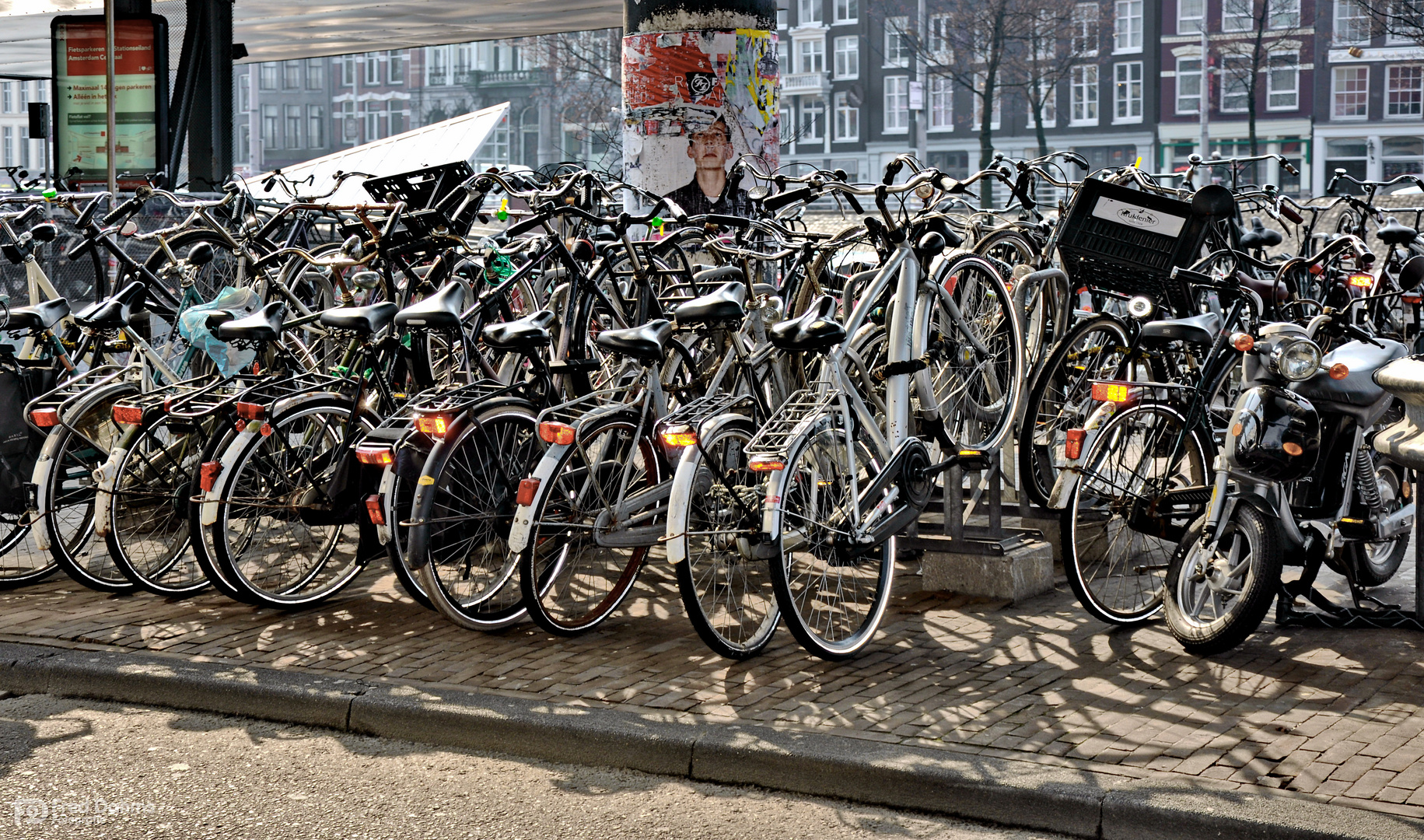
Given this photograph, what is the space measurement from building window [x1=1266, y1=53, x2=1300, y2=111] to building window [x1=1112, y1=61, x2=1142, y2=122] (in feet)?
13.5

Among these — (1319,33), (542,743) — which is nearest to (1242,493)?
(542,743)

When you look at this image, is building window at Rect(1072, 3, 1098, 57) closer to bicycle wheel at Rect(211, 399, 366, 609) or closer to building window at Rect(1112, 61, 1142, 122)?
building window at Rect(1112, 61, 1142, 122)

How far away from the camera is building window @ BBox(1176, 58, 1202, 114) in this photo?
5322 cm

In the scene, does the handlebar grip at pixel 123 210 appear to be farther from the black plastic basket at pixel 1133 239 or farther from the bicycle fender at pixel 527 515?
the black plastic basket at pixel 1133 239

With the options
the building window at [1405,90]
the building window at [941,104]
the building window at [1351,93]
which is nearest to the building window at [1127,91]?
the building window at [1351,93]

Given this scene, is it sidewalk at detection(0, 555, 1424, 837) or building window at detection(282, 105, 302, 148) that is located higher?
building window at detection(282, 105, 302, 148)

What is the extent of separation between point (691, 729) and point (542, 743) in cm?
44

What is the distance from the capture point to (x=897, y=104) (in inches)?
2378

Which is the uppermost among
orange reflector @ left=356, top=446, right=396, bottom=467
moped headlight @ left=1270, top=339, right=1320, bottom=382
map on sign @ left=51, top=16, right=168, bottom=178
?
map on sign @ left=51, top=16, right=168, bottom=178

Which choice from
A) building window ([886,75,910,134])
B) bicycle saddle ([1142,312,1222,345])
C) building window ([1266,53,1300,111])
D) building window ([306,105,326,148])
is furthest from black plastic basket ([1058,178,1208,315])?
building window ([306,105,326,148])

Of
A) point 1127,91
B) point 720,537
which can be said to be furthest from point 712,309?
point 1127,91

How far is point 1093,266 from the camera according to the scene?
692 cm

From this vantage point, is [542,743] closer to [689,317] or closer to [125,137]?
[689,317]

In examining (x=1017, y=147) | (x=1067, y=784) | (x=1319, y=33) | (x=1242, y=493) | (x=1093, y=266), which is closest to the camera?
(x=1067, y=784)
